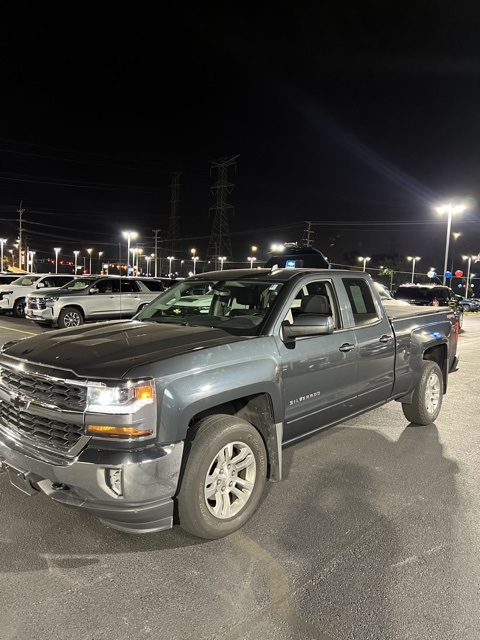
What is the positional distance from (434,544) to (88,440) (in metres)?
2.42

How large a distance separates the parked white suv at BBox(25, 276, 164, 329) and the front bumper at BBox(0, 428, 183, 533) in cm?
1155

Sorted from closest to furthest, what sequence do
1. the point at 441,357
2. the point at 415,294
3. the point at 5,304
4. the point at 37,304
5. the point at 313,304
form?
the point at 313,304 < the point at 441,357 < the point at 37,304 < the point at 415,294 < the point at 5,304

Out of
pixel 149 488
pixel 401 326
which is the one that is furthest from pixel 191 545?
pixel 401 326

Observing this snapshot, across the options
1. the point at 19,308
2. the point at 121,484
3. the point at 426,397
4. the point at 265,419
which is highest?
the point at 265,419

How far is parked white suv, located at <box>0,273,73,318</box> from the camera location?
18.7 metres

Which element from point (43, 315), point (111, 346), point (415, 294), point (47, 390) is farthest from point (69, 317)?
point (47, 390)

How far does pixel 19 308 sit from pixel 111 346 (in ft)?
57.6

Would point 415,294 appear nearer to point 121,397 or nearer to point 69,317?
point 69,317

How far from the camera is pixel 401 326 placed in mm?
5336

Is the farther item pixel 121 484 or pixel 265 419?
pixel 265 419

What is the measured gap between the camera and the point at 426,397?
5820mm

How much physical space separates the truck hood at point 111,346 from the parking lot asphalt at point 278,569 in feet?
3.95

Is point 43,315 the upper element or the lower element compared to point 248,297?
lower

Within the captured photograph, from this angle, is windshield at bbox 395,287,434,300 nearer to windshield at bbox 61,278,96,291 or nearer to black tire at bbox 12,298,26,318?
windshield at bbox 61,278,96,291
